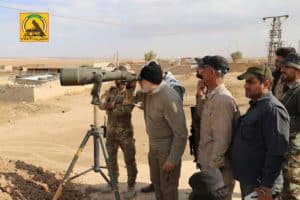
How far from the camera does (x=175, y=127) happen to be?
4.12 metres

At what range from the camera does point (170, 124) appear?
4.13 metres

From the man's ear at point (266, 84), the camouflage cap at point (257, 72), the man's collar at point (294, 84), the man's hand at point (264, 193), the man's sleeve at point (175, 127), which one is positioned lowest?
the man's hand at point (264, 193)

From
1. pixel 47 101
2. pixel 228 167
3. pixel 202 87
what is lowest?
pixel 47 101

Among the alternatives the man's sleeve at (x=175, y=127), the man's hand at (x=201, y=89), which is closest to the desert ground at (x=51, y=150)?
the man's sleeve at (x=175, y=127)

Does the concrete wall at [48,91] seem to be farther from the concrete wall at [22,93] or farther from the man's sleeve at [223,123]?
the man's sleeve at [223,123]

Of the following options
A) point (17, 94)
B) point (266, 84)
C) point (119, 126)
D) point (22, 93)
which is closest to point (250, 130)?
point (266, 84)

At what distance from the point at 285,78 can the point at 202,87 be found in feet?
2.39

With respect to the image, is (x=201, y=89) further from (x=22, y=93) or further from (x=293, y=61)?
(x=22, y=93)

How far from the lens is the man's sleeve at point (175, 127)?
4117 millimetres

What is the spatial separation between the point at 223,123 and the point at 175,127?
60 cm

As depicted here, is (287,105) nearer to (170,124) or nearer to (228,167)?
(228,167)

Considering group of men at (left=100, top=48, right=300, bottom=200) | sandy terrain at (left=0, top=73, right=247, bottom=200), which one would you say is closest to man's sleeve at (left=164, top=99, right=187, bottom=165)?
group of men at (left=100, top=48, right=300, bottom=200)

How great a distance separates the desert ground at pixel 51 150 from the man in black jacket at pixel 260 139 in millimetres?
2338

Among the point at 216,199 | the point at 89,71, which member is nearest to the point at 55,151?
the point at 89,71
